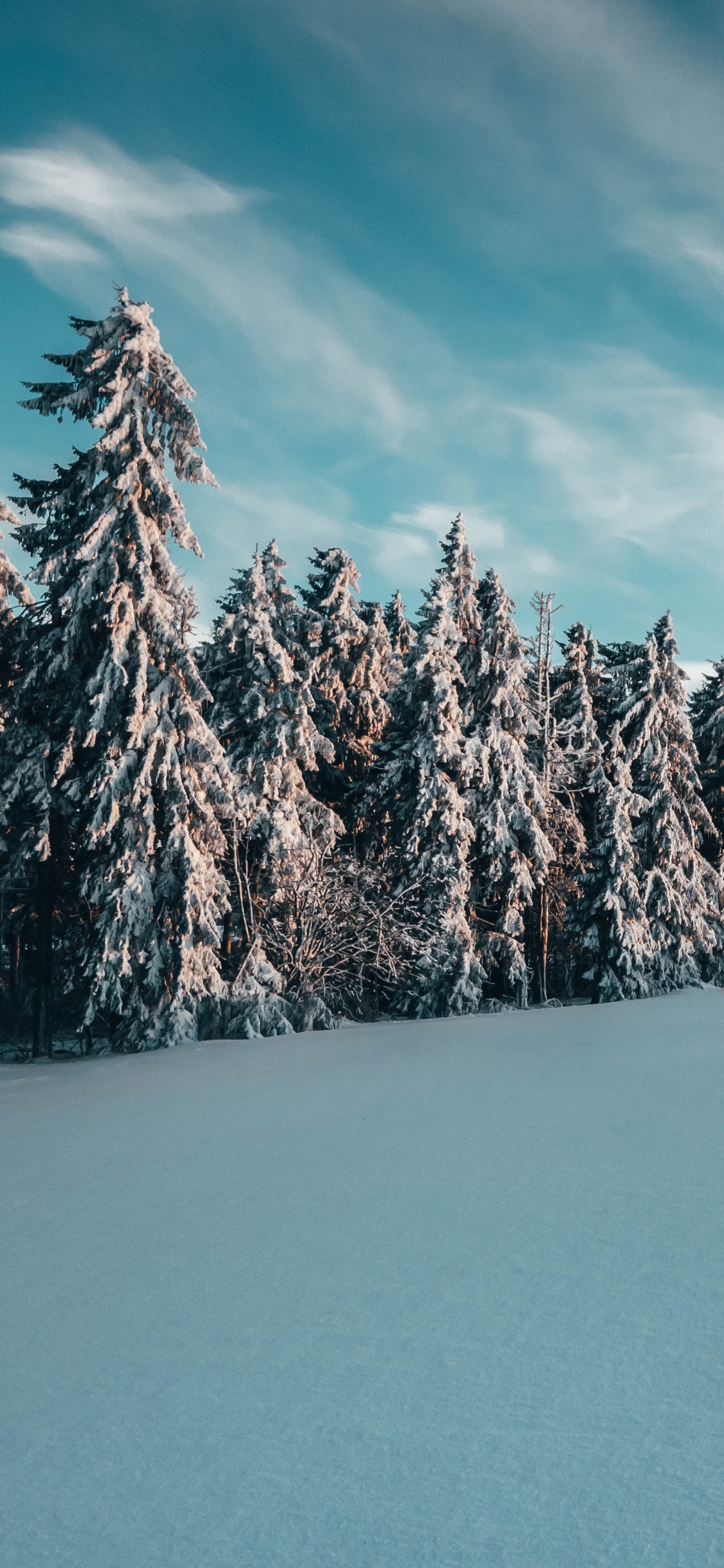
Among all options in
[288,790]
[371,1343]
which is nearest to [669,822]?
[288,790]

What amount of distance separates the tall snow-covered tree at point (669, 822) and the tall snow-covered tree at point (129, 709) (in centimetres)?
1365

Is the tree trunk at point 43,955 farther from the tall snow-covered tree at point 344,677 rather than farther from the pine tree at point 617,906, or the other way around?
the pine tree at point 617,906

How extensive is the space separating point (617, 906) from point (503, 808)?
15.7 ft

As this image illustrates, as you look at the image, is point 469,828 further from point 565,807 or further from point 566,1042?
point 566,1042

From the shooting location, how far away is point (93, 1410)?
9.32 feet

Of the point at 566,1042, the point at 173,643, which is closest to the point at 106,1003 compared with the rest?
the point at 173,643

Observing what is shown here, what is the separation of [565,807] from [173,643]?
1447 centimetres

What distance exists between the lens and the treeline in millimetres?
14625

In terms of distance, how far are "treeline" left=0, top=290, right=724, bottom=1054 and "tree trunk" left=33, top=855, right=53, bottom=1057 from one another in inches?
2.4

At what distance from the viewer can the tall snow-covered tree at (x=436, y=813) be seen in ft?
65.9

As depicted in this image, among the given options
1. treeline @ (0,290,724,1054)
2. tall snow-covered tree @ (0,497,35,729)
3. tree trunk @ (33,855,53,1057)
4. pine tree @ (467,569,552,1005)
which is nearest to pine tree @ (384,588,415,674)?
treeline @ (0,290,724,1054)

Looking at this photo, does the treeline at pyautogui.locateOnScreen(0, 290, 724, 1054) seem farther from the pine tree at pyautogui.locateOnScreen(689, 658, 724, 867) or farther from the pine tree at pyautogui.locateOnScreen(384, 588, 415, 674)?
the pine tree at pyautogui.locateOnScreen(384, 588, 415, 674)

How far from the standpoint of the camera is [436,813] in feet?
67.8

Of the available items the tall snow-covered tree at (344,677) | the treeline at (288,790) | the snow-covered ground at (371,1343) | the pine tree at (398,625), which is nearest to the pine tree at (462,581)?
the treeline at (288,790)
